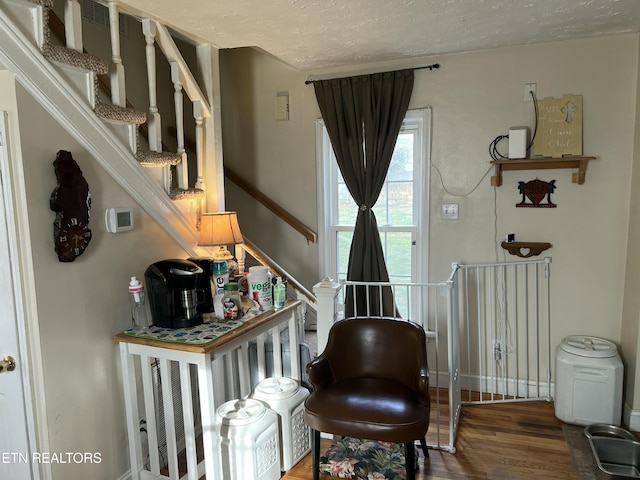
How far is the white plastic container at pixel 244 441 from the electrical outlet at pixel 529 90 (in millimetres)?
2523

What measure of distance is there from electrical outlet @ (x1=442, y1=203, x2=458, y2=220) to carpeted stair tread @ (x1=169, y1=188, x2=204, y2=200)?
1680 millimetres

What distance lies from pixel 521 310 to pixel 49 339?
9.31 ft

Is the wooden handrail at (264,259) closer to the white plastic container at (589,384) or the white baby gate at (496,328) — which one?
the white baby gate at (496,328)

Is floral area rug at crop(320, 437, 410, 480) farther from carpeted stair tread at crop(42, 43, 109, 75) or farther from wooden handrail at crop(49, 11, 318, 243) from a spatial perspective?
carpeted stair tread at crop(42, 43, 109, 75)

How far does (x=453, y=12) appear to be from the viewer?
2.25 m

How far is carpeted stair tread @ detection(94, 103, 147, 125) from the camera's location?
1983 millimetres

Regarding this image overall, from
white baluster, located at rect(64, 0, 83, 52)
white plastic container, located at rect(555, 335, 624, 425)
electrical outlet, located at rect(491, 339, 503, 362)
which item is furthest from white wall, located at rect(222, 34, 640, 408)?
white baluster, located at rect(64, 0, 83, 52)

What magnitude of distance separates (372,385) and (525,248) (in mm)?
1514

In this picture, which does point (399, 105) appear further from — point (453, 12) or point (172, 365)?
point (172, 365)

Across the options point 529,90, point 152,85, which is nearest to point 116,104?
point 152,85

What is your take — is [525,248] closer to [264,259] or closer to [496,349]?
[496,349]

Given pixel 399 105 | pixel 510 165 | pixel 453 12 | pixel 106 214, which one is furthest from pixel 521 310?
pixel 106 214

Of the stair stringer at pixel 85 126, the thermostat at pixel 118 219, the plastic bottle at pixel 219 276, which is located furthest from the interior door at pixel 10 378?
the plastic bottle at pixel 219 276

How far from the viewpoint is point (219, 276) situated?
2.34 m
